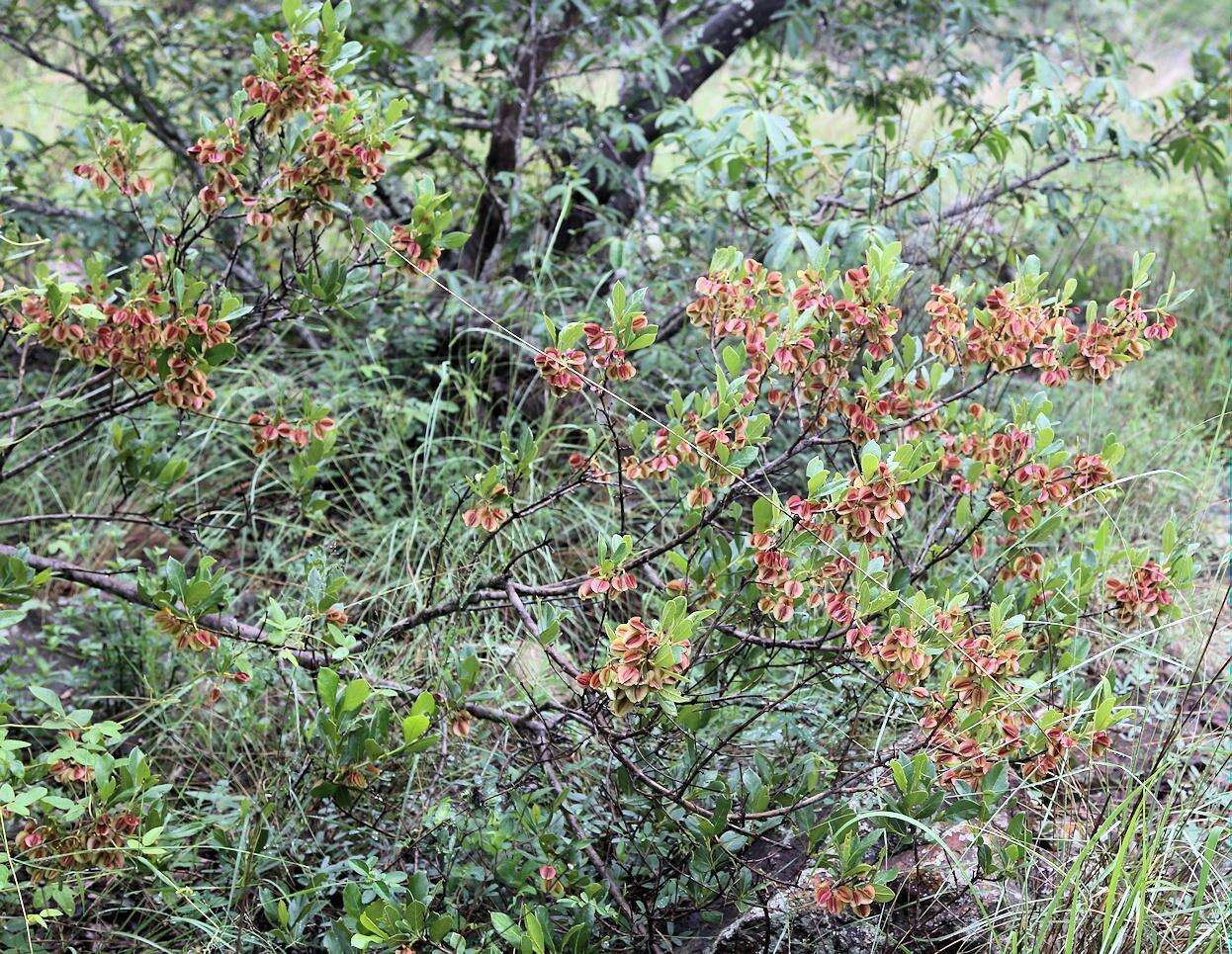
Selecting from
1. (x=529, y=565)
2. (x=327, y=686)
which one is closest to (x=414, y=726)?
(x=327, y=686)

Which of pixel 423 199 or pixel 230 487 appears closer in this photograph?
pixel 423 199

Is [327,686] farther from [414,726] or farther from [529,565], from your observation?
[529,565]

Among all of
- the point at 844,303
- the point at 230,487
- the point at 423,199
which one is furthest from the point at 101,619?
the point at 844,303

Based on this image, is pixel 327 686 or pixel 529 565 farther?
pixel 529 565

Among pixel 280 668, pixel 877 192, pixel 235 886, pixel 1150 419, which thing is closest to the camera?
pixel 235 886

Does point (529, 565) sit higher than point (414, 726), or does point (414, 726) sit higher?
point (414, 726)

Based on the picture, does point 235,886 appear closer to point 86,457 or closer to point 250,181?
point 250,181

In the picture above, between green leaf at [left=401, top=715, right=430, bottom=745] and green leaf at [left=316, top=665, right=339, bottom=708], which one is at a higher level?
green leaf at [left=316, top=665, right=339, bottom=708]

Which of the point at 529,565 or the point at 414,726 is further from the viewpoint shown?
the point at 529,565

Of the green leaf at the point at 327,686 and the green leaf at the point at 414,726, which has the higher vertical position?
the green leaf at the point at 327,686

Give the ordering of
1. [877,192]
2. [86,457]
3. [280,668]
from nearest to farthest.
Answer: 1. [280,668]
2. [877,192]
3. [86,457]

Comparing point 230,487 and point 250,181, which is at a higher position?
point 250,181

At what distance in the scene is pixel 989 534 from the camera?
258 cm

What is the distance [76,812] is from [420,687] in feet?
2.21
